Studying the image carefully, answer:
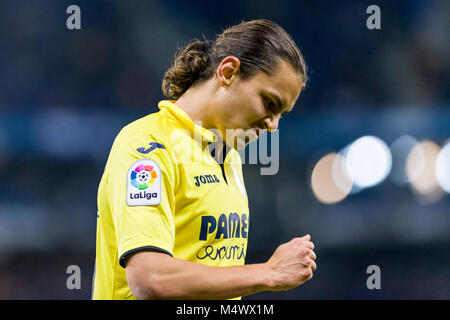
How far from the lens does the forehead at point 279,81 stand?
1.95 m

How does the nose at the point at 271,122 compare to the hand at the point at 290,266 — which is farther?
the nose at the point at 271,122

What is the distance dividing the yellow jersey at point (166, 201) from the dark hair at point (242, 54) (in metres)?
0.16

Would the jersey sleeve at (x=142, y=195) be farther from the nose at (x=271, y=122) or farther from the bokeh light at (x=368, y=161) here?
the bokeh light at (x=368, y=161)

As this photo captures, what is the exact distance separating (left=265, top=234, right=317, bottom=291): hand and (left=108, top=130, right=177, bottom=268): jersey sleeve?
0.32 metres

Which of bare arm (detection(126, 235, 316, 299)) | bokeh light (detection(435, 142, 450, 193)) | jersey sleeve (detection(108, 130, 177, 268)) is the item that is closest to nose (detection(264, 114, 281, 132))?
jersey sleeve (detection(108, 130, 177, 268))

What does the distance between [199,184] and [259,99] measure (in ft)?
1.28

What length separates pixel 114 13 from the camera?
6.84 meters

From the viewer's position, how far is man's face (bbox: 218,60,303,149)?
6.40ft

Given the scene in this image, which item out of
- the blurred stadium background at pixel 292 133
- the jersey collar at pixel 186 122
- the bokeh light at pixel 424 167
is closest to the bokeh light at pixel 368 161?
the blurred stadium background at pixel 292 133

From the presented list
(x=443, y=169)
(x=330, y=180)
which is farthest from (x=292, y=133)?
(x=443, y=169)

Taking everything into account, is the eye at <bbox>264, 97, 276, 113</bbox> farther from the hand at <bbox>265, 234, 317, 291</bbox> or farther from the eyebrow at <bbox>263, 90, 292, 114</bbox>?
the hand at <bbox>265, 234, 317, 291</bbox>

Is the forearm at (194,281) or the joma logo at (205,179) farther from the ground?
the joma logo at (205,179)

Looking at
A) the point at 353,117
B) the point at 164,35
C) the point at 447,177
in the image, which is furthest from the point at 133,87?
the point at 447,177
